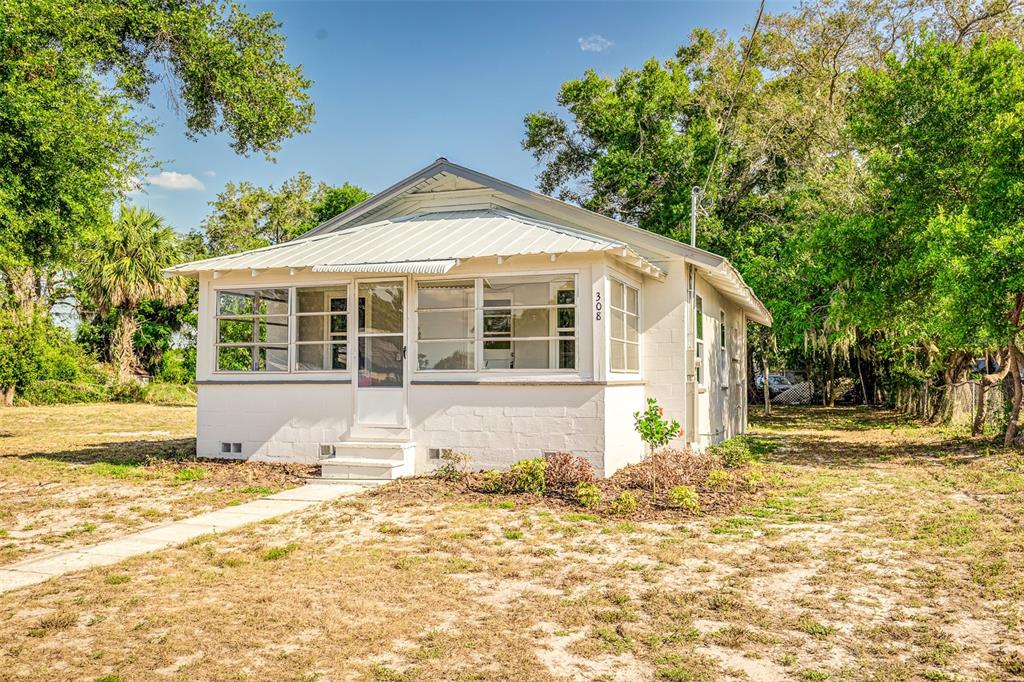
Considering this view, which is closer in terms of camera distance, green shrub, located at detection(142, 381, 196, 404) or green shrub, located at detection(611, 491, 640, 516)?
green shrub, located at detection(611, 491, 640, 516)

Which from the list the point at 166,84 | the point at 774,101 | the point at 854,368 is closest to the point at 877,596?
the point at 166,84

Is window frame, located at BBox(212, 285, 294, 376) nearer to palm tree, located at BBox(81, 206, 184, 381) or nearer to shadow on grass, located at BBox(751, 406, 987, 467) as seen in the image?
shadow on grass, located at BBox(751, 406, 987, 467)

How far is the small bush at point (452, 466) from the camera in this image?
33.8 feet

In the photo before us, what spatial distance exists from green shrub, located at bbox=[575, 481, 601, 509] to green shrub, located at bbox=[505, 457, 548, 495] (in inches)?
24.9

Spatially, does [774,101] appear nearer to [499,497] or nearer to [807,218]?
[807,218]

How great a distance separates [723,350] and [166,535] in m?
12.1

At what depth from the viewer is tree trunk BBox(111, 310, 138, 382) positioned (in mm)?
28844

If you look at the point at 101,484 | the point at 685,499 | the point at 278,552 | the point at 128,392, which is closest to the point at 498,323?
the point at 685,499

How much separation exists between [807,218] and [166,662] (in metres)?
19.6

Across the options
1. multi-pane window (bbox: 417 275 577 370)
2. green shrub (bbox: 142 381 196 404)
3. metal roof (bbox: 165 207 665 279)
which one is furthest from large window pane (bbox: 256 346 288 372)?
green shrub (bbox: 142 381 196 404)

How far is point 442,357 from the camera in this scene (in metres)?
11.2

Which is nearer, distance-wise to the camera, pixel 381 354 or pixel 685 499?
pixel 685 499

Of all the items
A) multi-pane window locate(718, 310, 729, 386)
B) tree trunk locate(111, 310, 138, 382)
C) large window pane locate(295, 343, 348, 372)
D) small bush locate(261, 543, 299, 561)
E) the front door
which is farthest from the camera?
tree trunk locate(111, 310, 138, 382)

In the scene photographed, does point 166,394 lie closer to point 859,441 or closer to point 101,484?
point 101,484
